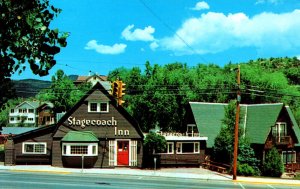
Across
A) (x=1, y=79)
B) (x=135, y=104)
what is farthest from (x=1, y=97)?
(x=135, y=104)

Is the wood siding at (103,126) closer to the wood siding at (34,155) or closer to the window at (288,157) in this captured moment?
the wood siding at (34,155)

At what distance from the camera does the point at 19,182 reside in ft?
92.1

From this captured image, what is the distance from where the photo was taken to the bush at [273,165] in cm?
4142

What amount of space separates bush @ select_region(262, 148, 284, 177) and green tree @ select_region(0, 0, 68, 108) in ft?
129

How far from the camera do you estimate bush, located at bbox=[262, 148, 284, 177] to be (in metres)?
41.4

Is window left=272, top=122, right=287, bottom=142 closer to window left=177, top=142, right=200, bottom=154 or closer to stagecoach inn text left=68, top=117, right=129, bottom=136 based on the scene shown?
window left=177, top=142, right=200, bottom=154

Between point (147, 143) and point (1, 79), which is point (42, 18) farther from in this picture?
point (147, 143)

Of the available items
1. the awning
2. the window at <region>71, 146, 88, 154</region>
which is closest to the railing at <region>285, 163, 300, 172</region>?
the awning

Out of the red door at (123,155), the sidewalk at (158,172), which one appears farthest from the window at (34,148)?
the red door at (123,155)

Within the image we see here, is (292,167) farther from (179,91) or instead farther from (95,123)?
(179,91)

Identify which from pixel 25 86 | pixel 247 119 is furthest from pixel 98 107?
pixel 25 86

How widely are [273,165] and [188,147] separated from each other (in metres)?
8.55

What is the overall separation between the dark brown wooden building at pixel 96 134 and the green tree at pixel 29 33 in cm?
3656

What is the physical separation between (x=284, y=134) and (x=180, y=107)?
68.6 ft
